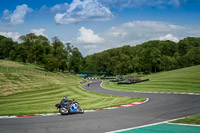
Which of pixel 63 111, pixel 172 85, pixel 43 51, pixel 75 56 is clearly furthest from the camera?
pixel 75 56

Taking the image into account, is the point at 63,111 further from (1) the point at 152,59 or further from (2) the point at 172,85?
(1) the point at 152,59

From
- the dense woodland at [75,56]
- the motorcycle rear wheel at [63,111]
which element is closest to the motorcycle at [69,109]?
the motorcycle rear wheel at [63,111]

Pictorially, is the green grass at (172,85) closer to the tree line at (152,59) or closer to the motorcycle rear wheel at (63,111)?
the motorcycle rear wheel at (63,111)

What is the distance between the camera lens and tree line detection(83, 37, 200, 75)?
12188 cm

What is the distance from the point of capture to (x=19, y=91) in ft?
154

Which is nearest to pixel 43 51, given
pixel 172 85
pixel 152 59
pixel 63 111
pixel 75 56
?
pixel 75 56

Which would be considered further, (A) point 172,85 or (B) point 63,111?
(A) point 172,85

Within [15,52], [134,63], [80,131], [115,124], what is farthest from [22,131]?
[134,63]

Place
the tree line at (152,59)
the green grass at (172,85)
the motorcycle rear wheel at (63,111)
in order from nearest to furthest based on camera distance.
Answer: the motorcycle rear wheel at (63,111)
the green grass at (172,85)
the tree line at (152,59)

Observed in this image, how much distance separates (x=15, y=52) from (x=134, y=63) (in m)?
78.5

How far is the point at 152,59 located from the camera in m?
122

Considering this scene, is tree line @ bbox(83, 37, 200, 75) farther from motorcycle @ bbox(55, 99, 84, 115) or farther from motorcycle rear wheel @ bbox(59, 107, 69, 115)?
motorcycle rear wheel @ bbox(59, 107, 69, 115)

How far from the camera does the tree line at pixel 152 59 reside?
400 feet

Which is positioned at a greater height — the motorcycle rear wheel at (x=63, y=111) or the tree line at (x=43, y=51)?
the tree line at (x=43, y=51)
